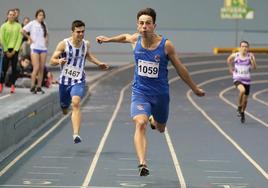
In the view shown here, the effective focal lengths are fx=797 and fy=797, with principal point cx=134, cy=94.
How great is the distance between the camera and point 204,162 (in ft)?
34.7

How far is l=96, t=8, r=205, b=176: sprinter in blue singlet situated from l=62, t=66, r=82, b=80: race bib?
2.93m

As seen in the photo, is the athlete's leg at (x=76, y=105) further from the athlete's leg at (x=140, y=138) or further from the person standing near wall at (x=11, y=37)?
the person standing near wall at (x=11, y=37)

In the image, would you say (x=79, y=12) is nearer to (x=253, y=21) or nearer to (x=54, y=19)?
(x=54, y=19)

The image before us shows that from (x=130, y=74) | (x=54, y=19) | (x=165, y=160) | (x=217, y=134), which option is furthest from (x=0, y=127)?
(x=54, y=19)

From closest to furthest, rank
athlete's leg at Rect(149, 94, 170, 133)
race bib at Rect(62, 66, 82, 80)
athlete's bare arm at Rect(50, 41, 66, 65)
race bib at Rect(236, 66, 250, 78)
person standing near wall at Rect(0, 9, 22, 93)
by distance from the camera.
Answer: athlete's leg at Rect(149, 94, 170, 133)
athlete's bare arm at Rect(50, 41, 66, 65)
race bib at Rect(62, 66, 82, 80)
person standing near wall at Rect(0, 9, 22, 93)
race bib at Rect(236, 66, 250, 78)

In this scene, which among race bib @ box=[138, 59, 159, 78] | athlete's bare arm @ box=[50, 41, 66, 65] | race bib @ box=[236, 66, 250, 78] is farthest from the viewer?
race bib @ box=[236, 66, 250, 78]

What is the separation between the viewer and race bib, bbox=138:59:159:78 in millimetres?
8625

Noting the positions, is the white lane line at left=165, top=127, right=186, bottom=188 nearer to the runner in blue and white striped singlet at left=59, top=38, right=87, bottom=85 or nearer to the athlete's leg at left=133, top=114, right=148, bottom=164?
the athlete's leg at left=133, top=114, right=148, bottom=164

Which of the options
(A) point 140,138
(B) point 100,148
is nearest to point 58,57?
(B) point 100,148

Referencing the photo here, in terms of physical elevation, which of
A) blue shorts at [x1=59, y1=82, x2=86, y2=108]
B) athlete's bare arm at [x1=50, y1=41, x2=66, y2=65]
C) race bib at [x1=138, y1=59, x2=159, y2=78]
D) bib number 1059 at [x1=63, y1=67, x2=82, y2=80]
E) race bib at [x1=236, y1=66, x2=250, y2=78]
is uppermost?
race bib at [x1=138, y1=59, x2=159, y2=78]

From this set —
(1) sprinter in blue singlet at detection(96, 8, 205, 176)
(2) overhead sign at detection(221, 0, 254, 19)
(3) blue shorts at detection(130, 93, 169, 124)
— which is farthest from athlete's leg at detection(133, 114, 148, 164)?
(2) overhead sign at detection(221, 0, 254, 19)

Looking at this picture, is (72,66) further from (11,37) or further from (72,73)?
(11,37)

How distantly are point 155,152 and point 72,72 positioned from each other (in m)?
1.72

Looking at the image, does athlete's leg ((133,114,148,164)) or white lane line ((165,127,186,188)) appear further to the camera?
white lane line ((165,127,186,188))
